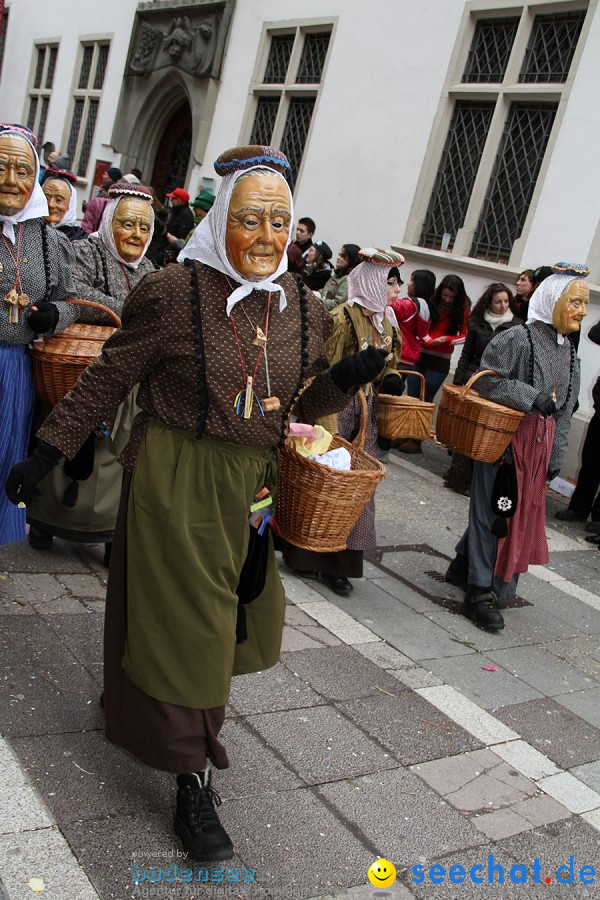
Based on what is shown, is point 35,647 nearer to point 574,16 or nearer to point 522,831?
point 522,831

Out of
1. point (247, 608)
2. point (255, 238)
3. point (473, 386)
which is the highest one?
point (255, 238)

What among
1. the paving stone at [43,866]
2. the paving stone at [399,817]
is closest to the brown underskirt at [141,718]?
the paving stone at [43,866]

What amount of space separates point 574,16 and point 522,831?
8.91 meters

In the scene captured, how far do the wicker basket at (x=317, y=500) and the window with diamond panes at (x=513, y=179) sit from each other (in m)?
6.78

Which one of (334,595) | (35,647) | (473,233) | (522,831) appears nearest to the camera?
(522,831)

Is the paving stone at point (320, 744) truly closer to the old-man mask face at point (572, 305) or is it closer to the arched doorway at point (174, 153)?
the old-man mask face at point (572, 305)

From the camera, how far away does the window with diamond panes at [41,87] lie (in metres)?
20.9

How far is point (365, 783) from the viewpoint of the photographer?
10.5 feet

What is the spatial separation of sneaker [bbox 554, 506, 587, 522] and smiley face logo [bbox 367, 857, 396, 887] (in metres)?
5.67

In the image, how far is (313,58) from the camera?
1294 cm

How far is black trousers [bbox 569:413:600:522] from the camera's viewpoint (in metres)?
7.91

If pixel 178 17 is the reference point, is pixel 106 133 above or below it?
below

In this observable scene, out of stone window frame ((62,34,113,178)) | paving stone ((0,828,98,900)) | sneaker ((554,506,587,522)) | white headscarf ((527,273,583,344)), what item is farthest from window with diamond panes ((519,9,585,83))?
stone window frame ((62,34,113,178))

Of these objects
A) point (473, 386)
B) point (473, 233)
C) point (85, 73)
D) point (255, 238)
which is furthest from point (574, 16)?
point (85, 73)
